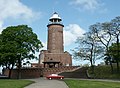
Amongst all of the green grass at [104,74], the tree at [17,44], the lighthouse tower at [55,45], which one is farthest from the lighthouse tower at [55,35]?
the tree at [17,44]

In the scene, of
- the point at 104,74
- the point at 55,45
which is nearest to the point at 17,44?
the point at 104,74

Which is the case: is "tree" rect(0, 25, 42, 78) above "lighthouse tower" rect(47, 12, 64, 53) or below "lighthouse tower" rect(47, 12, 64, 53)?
below

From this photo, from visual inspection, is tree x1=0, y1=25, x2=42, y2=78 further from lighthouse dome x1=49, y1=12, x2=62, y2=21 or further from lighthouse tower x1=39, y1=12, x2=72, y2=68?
lighthouse dome x1=49, y1=12, x2=62, y2=21

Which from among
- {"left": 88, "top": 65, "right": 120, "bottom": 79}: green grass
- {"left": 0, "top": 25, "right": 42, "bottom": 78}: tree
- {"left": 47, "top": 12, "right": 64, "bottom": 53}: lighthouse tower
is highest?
{"left": 47, "top": 12, "right": 64, "bottom": 53}: lighthouse tower

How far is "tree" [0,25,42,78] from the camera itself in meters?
52.4

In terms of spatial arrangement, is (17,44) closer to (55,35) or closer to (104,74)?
(104,74)

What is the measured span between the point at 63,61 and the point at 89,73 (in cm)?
2527

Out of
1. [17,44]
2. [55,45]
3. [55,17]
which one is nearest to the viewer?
[17,44]

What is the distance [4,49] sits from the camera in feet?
172

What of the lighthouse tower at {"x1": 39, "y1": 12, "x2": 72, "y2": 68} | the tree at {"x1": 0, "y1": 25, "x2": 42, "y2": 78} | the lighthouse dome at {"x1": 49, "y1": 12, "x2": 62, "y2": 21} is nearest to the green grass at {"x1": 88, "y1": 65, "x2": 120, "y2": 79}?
the tree at {"x1": 0, "y1": 25, "x2": 42, "y2": 78}

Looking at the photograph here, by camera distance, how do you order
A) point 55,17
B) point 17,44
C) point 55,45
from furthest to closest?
point 55,17, point 55,45, point 17,44

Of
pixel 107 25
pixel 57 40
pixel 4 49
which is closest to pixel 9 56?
pixel 4 49

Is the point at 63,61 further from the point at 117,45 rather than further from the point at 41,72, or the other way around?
the point at 117,45

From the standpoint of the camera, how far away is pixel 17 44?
176 ft
